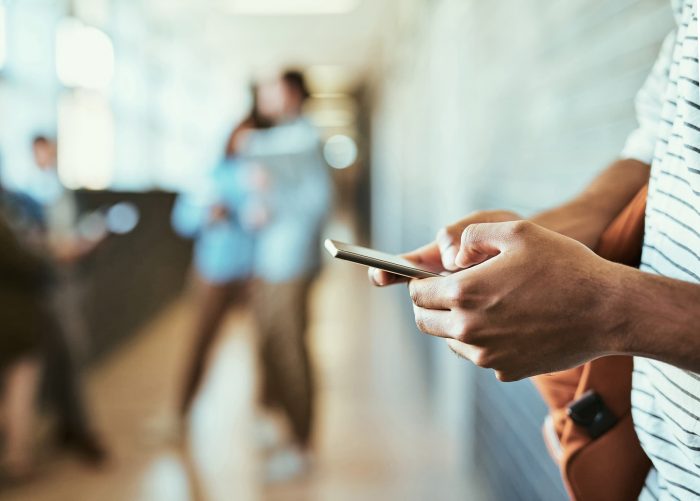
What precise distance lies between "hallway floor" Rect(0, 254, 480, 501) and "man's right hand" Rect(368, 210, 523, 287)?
1.76 meters

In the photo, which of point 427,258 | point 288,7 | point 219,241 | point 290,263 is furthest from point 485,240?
point 288,7

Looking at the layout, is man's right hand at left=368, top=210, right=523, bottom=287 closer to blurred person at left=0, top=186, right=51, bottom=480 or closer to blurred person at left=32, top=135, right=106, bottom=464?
blurred person at left=0, top=186, right=51, bottom=480

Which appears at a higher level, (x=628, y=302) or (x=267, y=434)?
(x=628, y=302)

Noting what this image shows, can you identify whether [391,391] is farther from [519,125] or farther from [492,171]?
[519,125]

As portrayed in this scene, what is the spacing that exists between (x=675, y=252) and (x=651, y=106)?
271 mm

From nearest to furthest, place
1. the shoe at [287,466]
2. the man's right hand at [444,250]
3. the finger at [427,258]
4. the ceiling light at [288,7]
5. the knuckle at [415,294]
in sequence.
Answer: the knuckle at [415,294], the man's right hand at [444,250], the finger at [427,258], the shoe at [287,466], the ceiling light at [288,7]

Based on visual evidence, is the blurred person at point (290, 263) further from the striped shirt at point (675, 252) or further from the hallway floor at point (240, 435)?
the striped shirt at point (675, 252)

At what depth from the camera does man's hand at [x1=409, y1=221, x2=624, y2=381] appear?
1.73 feet

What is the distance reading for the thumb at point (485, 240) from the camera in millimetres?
566

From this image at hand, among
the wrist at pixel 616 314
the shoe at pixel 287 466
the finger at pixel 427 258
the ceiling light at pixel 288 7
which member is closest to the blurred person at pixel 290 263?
the shoe at pixel 287 466

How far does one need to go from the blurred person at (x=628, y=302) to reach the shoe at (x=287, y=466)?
6.68 feet

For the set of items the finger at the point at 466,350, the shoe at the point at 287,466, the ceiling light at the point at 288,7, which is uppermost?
the ceiling light at the point at 288,7

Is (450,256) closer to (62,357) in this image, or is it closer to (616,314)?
(616,314)

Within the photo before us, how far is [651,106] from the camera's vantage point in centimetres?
79
